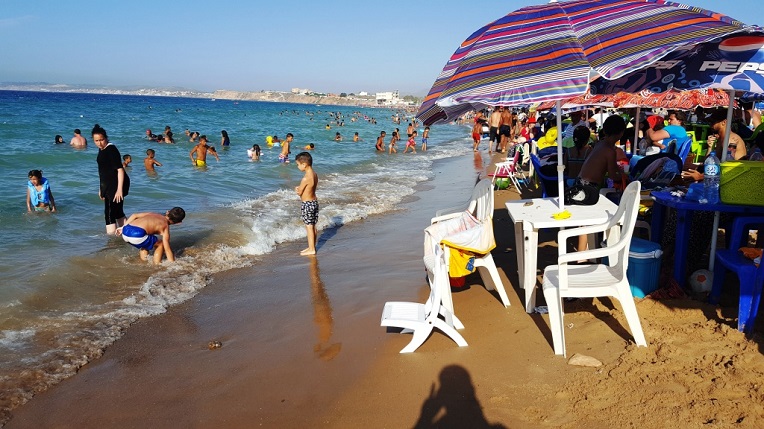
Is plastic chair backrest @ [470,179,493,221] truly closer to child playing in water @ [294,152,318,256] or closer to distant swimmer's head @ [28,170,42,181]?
child playing in water @ [294,152,318,256]

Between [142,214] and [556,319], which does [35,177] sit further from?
[556,319]

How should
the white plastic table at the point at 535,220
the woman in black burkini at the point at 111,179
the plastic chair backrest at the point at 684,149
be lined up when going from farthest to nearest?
the plastic chair backrest at the point at 684,149 → the woman in black burkini at the point at 111,179 → the white plastic table at the point at 535,220

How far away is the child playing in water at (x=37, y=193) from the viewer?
9.06 m

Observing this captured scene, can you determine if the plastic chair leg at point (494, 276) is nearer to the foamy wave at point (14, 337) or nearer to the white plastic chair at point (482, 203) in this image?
the white plastic chair at point (482, 203)

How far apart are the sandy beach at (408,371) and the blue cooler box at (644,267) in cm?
15

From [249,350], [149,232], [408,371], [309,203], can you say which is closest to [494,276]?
[408,371]

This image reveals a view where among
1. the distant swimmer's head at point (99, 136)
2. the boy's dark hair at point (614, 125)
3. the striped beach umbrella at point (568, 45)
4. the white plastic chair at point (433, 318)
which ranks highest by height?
the striped beach umbrella at point (568, 45)

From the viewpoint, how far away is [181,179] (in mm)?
13852

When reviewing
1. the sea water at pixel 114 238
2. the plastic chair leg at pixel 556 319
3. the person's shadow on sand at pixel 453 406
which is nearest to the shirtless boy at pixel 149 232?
the sea water at pixel 114 238

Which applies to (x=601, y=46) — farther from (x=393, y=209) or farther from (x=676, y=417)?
(x=393, y=209)

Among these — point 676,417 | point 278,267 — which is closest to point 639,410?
point 676,417

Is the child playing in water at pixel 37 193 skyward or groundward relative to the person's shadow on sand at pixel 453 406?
skyward

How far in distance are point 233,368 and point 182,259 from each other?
10.9 ft

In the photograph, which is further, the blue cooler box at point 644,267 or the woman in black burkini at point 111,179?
the woman in black burkini at point 111,179
